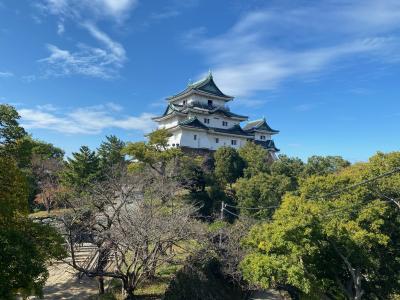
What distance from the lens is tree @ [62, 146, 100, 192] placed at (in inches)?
1083

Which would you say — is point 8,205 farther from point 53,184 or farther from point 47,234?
point 53,184

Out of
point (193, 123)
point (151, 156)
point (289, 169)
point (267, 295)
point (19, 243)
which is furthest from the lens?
point (193, 123)

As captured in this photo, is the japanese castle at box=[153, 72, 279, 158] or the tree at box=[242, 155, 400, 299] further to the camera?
the japanese castle at box=[153, 72, 279, 158]

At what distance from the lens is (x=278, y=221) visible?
1405 cm

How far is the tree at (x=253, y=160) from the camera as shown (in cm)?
3219

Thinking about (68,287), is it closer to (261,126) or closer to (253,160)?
(253,160)

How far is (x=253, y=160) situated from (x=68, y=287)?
23.0 meters

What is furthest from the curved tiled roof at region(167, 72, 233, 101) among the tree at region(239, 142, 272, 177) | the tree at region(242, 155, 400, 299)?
the tree at region(242, 155, 400, 299)

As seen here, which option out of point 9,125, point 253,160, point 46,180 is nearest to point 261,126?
point 253,160

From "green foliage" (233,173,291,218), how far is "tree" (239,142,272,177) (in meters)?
3.74

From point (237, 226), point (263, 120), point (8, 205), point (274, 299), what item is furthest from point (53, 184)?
point (263, 120)

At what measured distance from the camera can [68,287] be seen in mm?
15086

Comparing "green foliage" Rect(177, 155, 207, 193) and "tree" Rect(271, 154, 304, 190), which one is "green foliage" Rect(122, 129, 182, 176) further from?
"tree" Rect(271, 154, 304, 190)

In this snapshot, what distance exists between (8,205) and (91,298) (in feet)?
21.8
